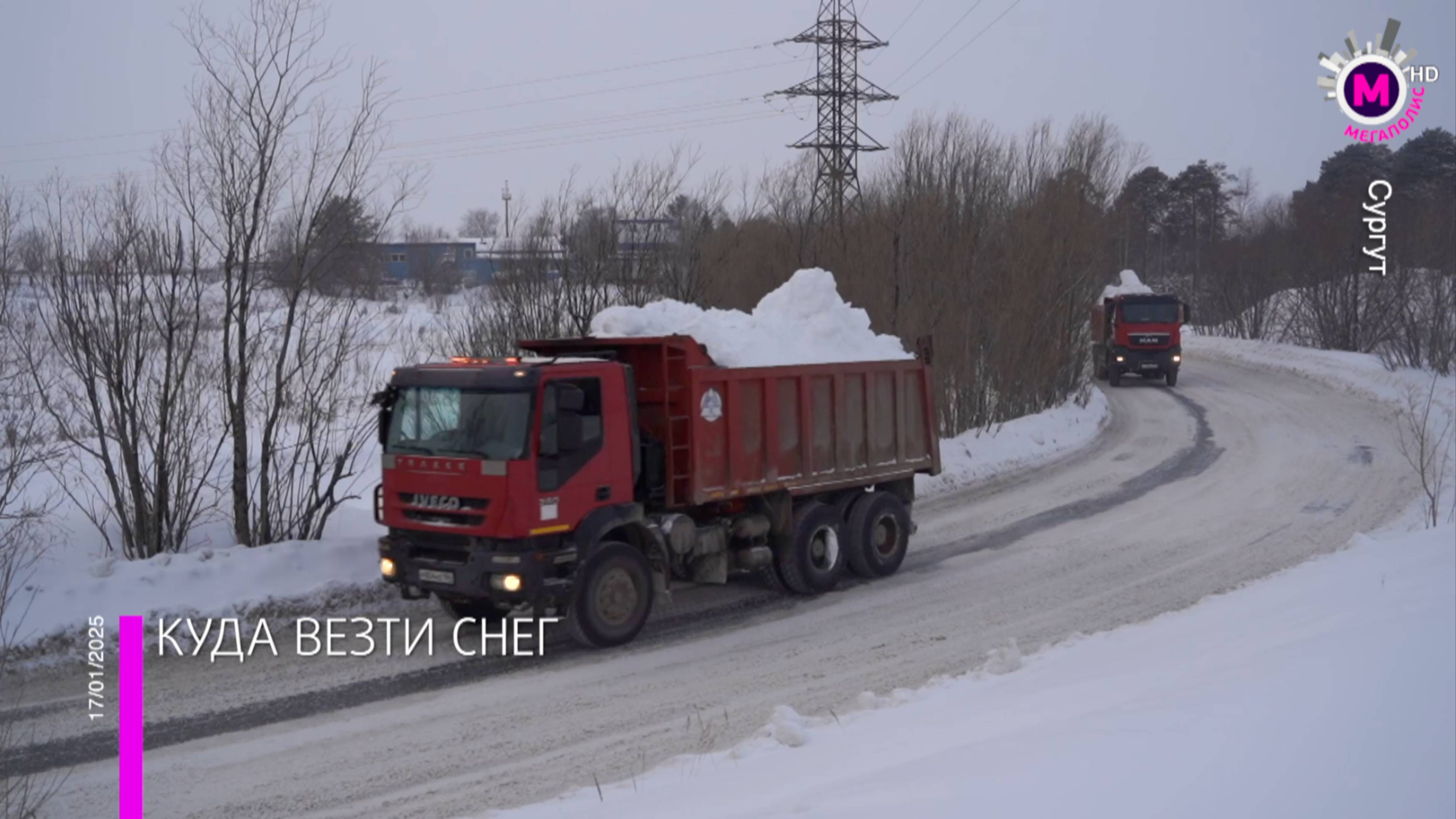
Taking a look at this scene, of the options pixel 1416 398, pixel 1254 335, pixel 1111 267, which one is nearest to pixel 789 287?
pixel 1416 398

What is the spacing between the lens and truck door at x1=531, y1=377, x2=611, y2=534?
9547 mm

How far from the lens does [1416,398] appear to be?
27.0m

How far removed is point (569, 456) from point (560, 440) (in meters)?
0.23

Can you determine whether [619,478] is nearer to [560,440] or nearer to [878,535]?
[560,440]

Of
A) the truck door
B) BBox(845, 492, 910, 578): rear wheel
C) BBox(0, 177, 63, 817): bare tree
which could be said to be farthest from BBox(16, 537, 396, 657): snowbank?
BBox(845, 492, 910, 578): rear wheel

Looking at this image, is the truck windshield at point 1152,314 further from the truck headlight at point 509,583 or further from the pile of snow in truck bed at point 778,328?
the truck headlight at point 509,583

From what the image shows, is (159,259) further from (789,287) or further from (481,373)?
(789,287)

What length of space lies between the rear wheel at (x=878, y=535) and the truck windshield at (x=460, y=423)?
15.2 ft

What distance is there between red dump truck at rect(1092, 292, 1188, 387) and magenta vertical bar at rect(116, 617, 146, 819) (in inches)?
1271

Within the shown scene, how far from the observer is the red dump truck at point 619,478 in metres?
9.53

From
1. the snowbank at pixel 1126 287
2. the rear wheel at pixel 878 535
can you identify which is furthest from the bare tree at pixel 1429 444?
the snowbank at pixel 1126 287

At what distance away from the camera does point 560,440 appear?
31.5 feet

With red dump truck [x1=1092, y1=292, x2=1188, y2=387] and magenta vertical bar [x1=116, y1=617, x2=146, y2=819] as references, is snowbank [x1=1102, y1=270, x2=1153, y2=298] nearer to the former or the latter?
red dump truck [x1=1092, y1=292, x2=1188, y2=387]

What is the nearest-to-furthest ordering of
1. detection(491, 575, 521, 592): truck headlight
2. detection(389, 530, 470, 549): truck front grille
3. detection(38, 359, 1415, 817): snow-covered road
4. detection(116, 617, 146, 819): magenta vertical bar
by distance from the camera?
1. detection(116, 617, 146, 819): magenta vertical bar
2. detection(38, 359, 1415, 817): snow-covered road
3. detection(491, 575, 521, 592): truck headlight
4. detection(389, 530, 470, 549): truck front grille
